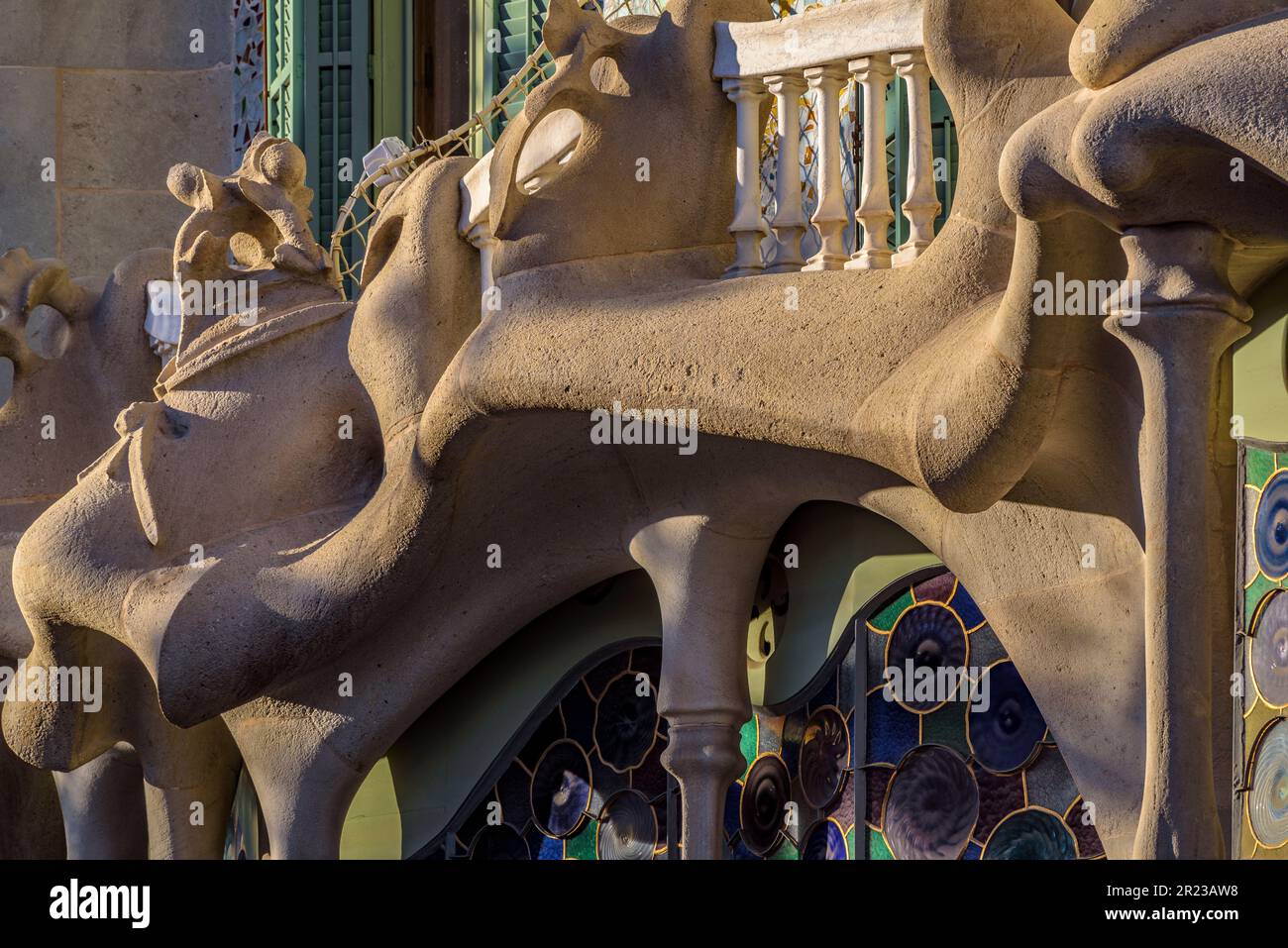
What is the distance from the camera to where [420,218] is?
6883 mm

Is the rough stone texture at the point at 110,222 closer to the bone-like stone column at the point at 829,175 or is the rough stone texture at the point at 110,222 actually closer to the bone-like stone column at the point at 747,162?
the bone-like stone column at the point at 747,162

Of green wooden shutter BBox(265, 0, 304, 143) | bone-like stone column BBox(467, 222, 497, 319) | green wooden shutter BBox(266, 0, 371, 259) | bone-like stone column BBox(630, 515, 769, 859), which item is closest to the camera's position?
bone-like stone column BBox(630, 515, 769, 859)

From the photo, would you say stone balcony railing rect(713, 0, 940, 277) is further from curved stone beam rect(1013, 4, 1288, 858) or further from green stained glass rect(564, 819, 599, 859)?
green stained glass rect(564, 819, 599, 859)

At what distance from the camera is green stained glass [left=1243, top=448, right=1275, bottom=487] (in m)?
5.23

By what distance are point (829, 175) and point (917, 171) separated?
10.8 inches

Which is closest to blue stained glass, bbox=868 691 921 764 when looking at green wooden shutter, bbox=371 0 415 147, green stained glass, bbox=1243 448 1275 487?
green stained glass, bbox=1243 448 1275 487

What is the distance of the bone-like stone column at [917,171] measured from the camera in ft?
18.9

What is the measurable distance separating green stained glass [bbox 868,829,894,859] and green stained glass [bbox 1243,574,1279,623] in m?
1.22

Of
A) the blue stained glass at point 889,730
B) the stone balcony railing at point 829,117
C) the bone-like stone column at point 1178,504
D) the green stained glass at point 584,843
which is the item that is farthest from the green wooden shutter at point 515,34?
the bone-like stone column at point 1178,504

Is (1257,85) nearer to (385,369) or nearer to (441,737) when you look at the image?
(385,369)

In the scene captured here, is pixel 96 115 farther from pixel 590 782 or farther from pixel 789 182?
pixel 789 182

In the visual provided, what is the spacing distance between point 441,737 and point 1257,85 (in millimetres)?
3682

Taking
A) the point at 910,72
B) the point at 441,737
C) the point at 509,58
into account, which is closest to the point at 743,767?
the point at 441,737
